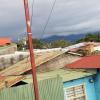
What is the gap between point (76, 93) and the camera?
62.4ft

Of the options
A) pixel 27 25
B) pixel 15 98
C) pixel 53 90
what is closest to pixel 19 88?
pixel 15 98

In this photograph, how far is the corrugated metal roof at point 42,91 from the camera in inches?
605

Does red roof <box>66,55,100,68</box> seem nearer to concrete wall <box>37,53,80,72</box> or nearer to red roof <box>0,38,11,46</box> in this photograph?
A: concrete wall <box>37,53,80,72</box>

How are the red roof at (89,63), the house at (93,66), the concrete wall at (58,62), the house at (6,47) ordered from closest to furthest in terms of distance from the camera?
1. the house at (93,66)
2. the red roof at (89,63)
3. the concrete wall at (58,62)
4. the house at (6,47)

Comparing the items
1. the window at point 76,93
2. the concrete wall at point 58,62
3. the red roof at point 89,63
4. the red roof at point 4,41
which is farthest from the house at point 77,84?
the red roof at point 4,41

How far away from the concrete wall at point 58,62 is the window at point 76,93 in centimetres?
344

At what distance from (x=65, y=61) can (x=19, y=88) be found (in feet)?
27.5

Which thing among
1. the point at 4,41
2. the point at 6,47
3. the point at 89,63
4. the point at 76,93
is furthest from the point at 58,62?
the point at 4,41

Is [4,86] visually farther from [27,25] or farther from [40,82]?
[27,25]

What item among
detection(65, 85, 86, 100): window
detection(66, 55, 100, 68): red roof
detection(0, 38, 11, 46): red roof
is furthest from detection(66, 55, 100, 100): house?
detection(0, 38, 11, 46): red roof

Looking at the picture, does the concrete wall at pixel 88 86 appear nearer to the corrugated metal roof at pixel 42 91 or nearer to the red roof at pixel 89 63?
the red roof at pixel 89 63

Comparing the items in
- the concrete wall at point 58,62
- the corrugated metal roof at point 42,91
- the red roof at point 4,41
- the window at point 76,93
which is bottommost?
the window at point 76,93

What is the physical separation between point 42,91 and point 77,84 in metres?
3.44

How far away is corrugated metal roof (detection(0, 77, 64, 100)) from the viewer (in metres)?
15.4
